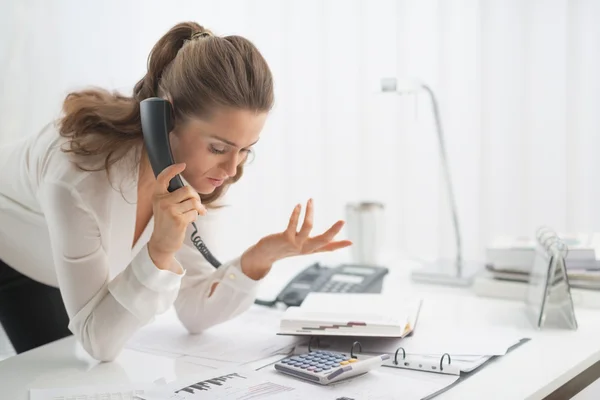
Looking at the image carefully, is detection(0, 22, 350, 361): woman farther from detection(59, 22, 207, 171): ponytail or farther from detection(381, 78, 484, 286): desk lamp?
detection(381, 78, 484, 286): desk lamp

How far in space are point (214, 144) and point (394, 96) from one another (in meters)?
1.19

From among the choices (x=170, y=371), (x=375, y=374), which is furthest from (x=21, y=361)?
(x=375, y=374)

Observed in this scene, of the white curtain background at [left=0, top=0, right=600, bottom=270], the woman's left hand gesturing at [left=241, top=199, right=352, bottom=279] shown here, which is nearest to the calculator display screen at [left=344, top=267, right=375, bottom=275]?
A: the woman's left hand gesturing at [left=241, top=199, right=352, bottom=279]

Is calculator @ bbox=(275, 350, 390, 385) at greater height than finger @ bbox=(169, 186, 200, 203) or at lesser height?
lesser

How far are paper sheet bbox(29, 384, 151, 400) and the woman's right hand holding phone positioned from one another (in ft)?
0.70

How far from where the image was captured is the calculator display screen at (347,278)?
5.55ft

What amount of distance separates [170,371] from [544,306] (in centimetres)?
70

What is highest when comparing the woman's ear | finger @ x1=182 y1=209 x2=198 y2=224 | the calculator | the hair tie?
the hair tie

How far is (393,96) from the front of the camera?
2361mm

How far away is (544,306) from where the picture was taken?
140 centimetres

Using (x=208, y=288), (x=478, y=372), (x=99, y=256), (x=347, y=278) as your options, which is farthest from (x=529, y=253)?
(x=99, y=256)

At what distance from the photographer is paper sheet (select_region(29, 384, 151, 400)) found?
107 centimetres

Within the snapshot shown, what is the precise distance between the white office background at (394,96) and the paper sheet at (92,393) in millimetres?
888

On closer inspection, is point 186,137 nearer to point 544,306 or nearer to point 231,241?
point 544,306
